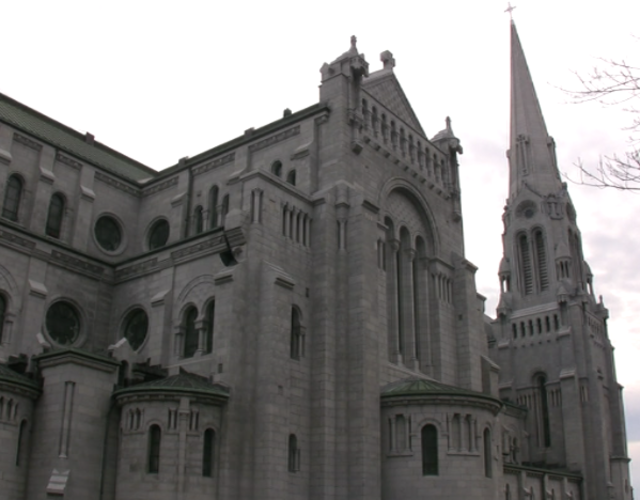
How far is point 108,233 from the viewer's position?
4525 centimetres

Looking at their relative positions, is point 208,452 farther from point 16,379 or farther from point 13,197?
point 13,197

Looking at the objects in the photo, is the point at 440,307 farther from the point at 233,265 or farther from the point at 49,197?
the point at 49,197

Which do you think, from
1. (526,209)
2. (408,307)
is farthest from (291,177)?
(526,209)

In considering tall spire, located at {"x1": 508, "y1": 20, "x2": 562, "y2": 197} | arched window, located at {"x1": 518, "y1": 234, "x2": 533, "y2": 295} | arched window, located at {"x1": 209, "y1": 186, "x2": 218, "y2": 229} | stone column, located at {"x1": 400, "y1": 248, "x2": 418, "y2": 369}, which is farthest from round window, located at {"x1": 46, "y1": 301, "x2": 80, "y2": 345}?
tall spire, located at {"x1": 508, "y1": 20, "x2": 562, "y2": 197}

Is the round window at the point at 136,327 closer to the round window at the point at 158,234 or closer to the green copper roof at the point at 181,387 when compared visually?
the green copper roof at the point at 181,387

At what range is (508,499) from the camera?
146ft

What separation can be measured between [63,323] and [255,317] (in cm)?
1109

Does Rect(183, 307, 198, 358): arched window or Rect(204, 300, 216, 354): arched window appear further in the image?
Rect(183, 307, 198, 358): arched window

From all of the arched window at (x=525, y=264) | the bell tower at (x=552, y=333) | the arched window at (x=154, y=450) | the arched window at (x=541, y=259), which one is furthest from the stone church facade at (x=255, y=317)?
the arched window at (x=525, y=264)

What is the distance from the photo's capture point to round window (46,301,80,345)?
1459 inches

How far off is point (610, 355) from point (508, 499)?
28.4 meters

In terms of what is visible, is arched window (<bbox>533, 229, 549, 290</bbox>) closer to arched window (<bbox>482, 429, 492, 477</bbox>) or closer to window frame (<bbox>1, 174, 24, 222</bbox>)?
arched window (<bbox>482, 429, 492, 477</bbox>)

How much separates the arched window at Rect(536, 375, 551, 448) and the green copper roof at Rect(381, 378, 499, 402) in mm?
31726

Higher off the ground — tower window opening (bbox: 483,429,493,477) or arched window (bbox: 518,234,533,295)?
arched window (bbox: 518,234,533,295)
